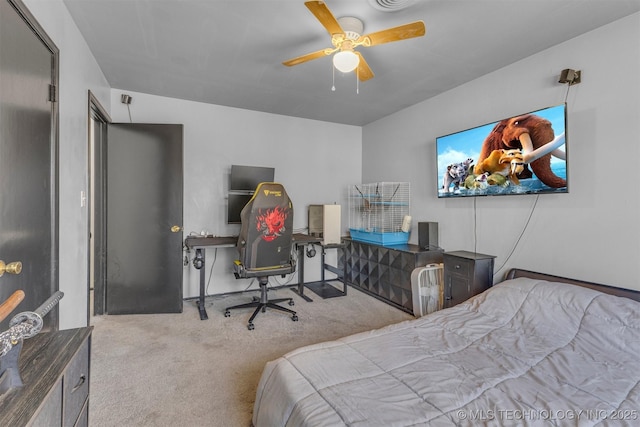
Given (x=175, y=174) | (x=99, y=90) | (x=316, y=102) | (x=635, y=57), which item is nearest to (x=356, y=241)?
(x=316, y=102)

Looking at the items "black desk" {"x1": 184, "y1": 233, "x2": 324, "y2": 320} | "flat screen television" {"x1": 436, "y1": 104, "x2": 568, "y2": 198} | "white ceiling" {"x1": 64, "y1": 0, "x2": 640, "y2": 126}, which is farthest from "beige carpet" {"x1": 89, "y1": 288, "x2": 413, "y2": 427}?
"white ceiling" {"x1": 64, "y1": 0, "x2": 640, "y2": 126}

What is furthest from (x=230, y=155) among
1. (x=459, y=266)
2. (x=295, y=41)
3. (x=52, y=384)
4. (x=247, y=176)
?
(x=52, y=384)

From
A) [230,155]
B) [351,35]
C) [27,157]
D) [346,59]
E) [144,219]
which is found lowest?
[144,219]

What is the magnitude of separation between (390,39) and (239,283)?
334cm

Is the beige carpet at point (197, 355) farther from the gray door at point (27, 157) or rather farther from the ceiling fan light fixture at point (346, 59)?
the ceiling fan light fixture at point (346, 59)

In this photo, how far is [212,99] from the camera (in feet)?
12.0

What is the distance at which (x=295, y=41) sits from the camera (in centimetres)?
236

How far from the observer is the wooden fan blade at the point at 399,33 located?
5.64 ft

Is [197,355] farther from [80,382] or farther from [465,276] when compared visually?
[465,276]

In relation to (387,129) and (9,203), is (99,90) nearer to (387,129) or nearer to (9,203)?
(9,203)

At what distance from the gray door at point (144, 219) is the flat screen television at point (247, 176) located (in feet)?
2.19

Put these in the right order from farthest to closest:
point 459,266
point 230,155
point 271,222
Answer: point 230,155 → point 271,222 → point 459,266

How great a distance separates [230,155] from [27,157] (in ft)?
8.38

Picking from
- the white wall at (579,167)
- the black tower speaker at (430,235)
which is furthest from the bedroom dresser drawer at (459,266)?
the black tower speaker at (430,235)
